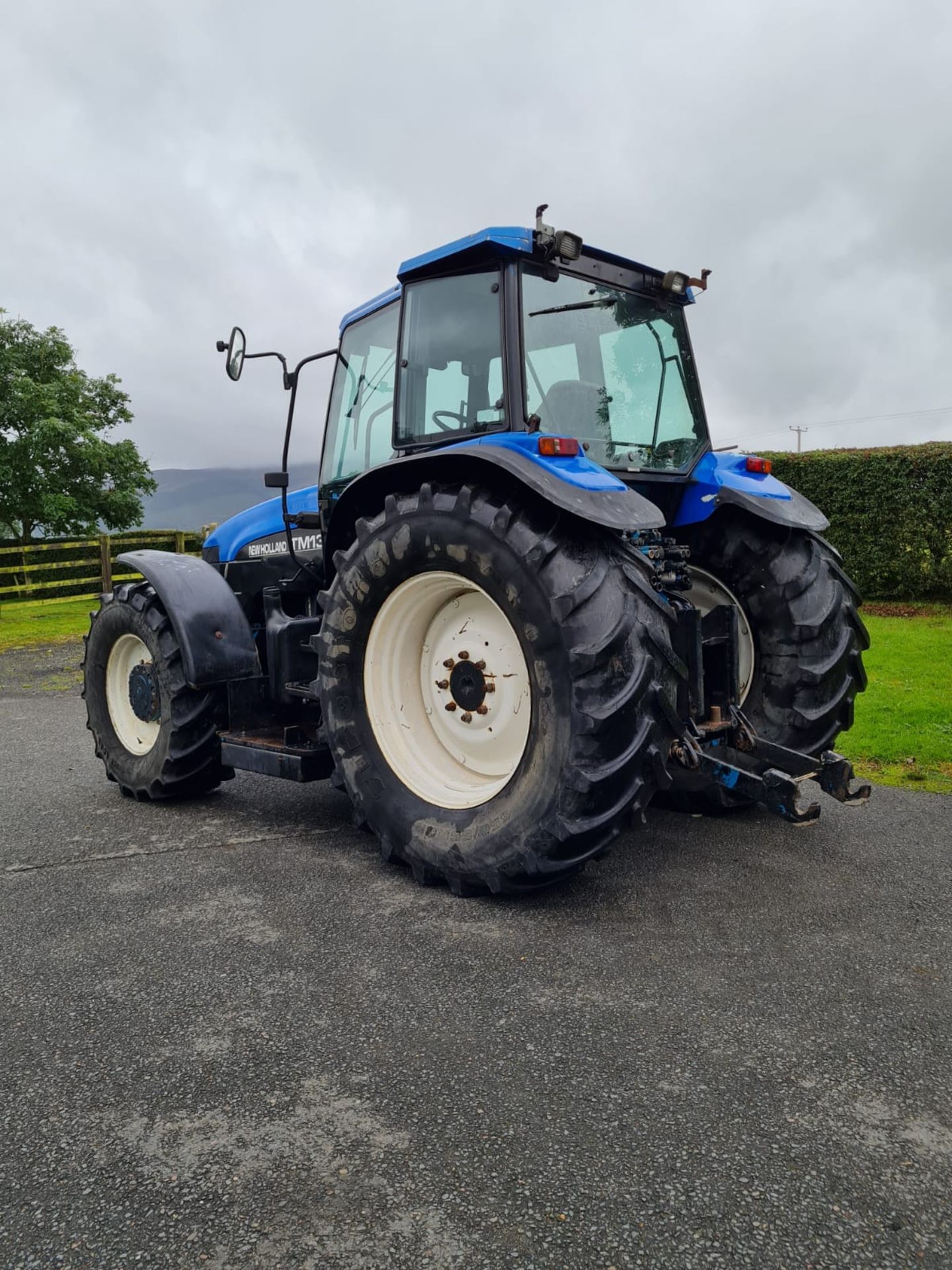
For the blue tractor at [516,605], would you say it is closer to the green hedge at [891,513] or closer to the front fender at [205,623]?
the front fender at [205,623]

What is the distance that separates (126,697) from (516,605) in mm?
2887

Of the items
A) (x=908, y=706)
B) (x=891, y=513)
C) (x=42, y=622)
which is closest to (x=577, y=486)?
(x=908, y=706)

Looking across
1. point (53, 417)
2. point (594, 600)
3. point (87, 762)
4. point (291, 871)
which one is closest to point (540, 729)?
point (594, 600)

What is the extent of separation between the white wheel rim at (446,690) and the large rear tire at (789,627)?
958 mm

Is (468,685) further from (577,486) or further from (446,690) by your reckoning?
(577,486)

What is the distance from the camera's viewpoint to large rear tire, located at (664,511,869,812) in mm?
→ 3945

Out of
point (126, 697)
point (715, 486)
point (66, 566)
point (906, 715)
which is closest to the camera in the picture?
point (715, 486)

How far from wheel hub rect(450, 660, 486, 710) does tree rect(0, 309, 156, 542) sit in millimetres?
18937

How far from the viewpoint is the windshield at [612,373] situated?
12.0 feet

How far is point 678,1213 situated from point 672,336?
3603 mm

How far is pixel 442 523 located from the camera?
11.0ft

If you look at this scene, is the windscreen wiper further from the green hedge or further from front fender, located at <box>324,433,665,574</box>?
the green hedge

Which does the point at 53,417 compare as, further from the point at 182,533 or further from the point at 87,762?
the point at 87,762

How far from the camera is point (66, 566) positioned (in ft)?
59.2
